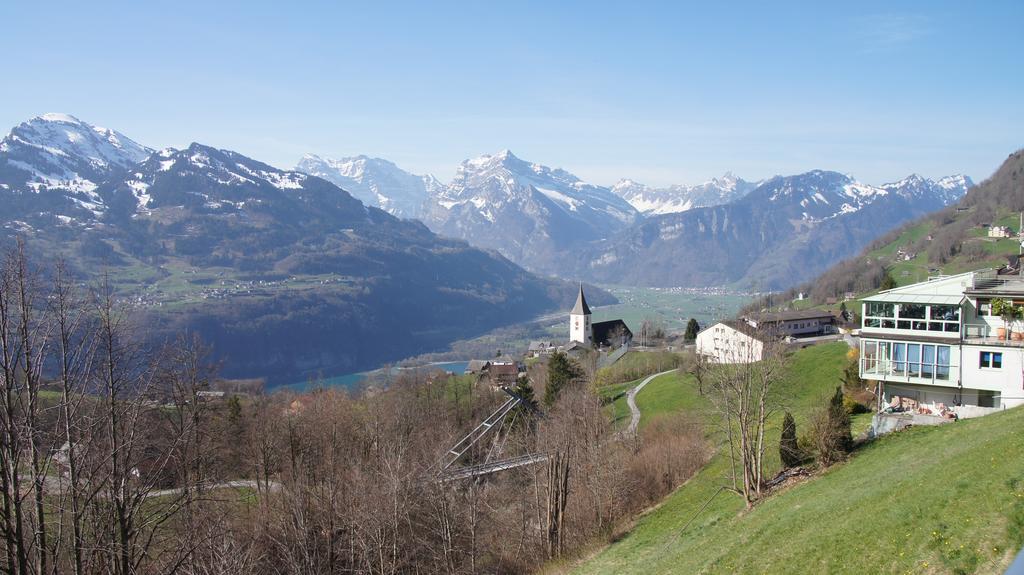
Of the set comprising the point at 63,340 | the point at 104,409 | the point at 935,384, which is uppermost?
the point at 63,340

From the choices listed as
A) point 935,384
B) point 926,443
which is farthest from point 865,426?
point 926,443

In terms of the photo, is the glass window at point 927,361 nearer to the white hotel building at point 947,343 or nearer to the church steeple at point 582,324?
the white hotel building at point 947,343

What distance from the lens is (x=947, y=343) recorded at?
29422mm

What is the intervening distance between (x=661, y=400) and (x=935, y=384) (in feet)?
112

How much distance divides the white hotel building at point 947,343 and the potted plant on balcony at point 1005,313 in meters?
0.18

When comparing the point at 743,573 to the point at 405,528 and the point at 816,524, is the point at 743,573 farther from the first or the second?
the point at 405,528

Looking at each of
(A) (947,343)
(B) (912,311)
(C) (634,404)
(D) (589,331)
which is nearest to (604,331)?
(D) (589,331)

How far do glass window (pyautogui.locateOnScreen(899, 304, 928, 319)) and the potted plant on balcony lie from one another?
2733mm

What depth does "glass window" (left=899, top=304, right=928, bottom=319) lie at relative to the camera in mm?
30494

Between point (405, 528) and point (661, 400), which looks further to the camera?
point (661, 400)

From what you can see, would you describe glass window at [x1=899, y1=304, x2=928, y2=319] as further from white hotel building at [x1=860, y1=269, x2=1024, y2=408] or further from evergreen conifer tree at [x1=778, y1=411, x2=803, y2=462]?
evergreen conifer tree at [x1=778, y1=411, x2=803, y2=462]

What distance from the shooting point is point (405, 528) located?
3791cm

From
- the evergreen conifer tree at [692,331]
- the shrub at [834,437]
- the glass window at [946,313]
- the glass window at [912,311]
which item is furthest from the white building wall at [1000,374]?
the evergreen conifer tree at [692,331]

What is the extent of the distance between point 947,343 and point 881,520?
54.3 feet
